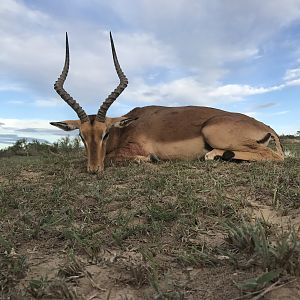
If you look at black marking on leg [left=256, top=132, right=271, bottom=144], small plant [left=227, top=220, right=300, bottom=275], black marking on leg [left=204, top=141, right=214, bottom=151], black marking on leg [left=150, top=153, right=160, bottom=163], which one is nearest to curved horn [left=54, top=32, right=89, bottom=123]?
black marking on leg [left=150, top=153, right=160, bottom=163]

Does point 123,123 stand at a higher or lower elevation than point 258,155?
Answer: higher

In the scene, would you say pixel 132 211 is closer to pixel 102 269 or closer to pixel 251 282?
pixel 102 269

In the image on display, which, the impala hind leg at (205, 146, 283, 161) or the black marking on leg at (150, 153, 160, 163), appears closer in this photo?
the impala hind leg at (205, 146, 283, 161)

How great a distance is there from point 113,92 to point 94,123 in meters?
0.76

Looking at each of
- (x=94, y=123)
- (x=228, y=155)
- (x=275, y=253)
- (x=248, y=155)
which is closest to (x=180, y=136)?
(x=228, y=155)

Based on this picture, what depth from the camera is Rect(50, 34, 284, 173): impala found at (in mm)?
6578

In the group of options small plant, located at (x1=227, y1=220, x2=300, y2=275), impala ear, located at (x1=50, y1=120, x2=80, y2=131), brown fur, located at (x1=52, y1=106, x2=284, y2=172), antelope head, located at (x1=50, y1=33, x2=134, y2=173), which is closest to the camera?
small plant, located at (x1=227, y1=220, x2=300, y2=275)

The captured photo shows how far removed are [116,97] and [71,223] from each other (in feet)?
14.5

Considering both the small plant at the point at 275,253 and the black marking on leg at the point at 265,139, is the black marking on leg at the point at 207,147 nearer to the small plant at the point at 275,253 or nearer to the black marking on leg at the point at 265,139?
the black marking on leg at the point at 265,139

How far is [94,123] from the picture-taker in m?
6.73

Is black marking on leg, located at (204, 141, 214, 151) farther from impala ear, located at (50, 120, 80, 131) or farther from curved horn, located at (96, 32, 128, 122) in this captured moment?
impala ear, located at (50, 120, 80, 131)

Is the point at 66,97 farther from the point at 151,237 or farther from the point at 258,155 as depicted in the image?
the point at 151,237

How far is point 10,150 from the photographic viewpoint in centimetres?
1789

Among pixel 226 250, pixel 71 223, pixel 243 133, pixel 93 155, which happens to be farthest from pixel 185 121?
pixel 226 250
